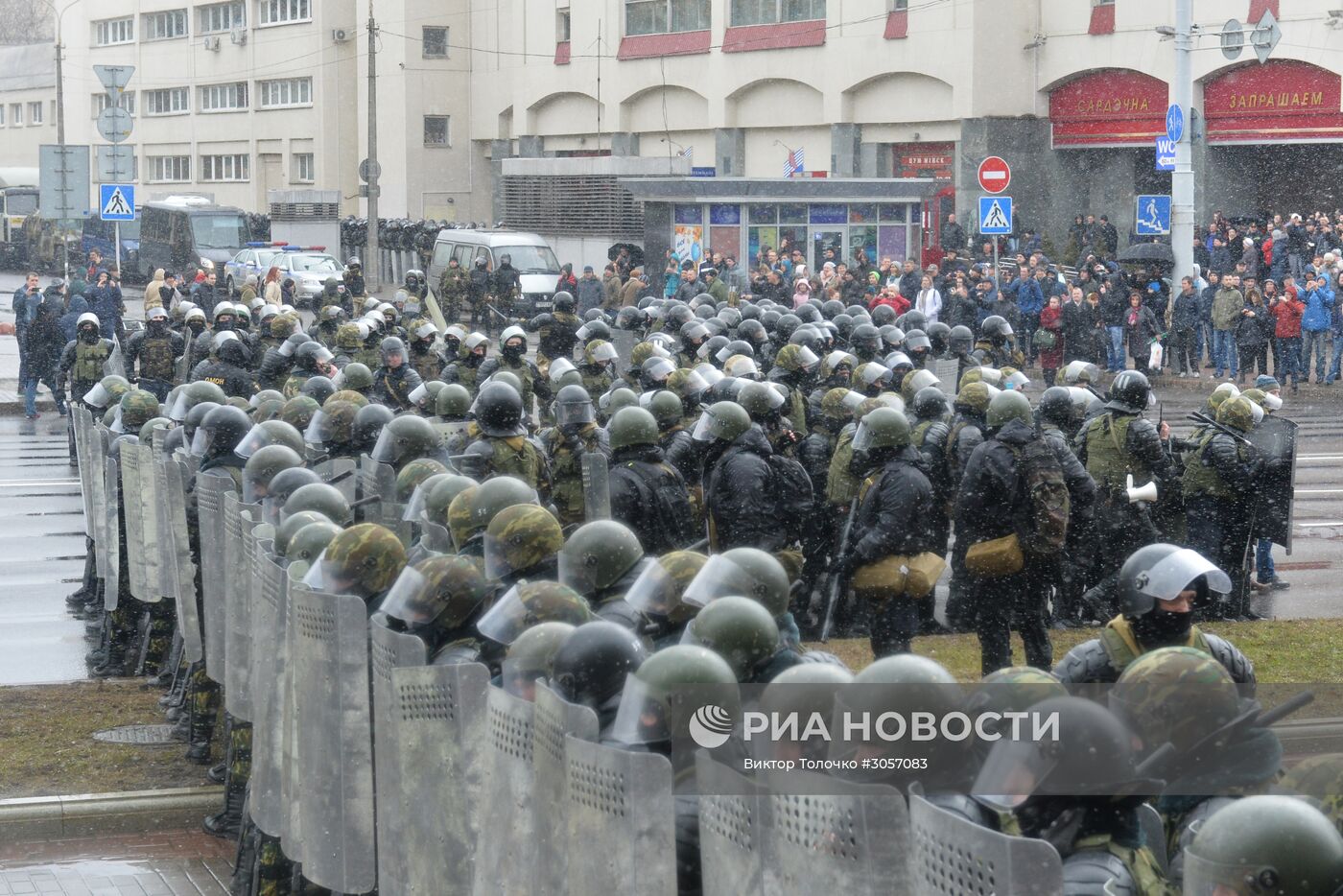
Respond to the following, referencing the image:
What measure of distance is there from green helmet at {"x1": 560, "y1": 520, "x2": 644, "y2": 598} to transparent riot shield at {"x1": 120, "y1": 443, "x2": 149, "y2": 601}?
4.48 metres

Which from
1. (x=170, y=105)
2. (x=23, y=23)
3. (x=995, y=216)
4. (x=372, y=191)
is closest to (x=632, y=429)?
(x=995, y=216)

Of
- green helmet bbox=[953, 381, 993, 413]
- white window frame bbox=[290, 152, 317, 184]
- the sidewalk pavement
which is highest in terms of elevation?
white window frame bbox=[290, 152, 317, 184]

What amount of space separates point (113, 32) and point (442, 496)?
74328 millimetres

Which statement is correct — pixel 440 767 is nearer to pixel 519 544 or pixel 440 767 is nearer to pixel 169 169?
pixel 519 544

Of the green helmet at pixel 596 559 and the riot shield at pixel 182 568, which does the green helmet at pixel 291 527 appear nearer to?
the green helmet at pixel 596 559

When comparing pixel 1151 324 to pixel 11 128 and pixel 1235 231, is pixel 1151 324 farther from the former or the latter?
pixel 11 128

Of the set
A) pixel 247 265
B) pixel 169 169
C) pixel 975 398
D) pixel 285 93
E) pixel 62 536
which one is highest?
pixel 285 93

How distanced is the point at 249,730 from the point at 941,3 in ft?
119

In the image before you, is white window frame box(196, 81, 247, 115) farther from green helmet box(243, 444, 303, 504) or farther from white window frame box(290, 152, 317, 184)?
green helmet box(243, 444, 303, 504)

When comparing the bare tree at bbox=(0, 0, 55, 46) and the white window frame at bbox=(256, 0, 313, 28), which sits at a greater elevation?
the bare tree at bbox=(0, 0, 55, 46)

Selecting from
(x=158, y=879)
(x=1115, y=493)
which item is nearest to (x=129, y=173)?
(x=1115, y=493)

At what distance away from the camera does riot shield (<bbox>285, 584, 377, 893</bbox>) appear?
592 centimetres

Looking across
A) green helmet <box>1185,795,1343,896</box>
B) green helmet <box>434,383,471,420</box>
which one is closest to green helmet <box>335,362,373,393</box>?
green helmet <box>434,383,471,420</box>

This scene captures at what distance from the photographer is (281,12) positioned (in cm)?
6519
